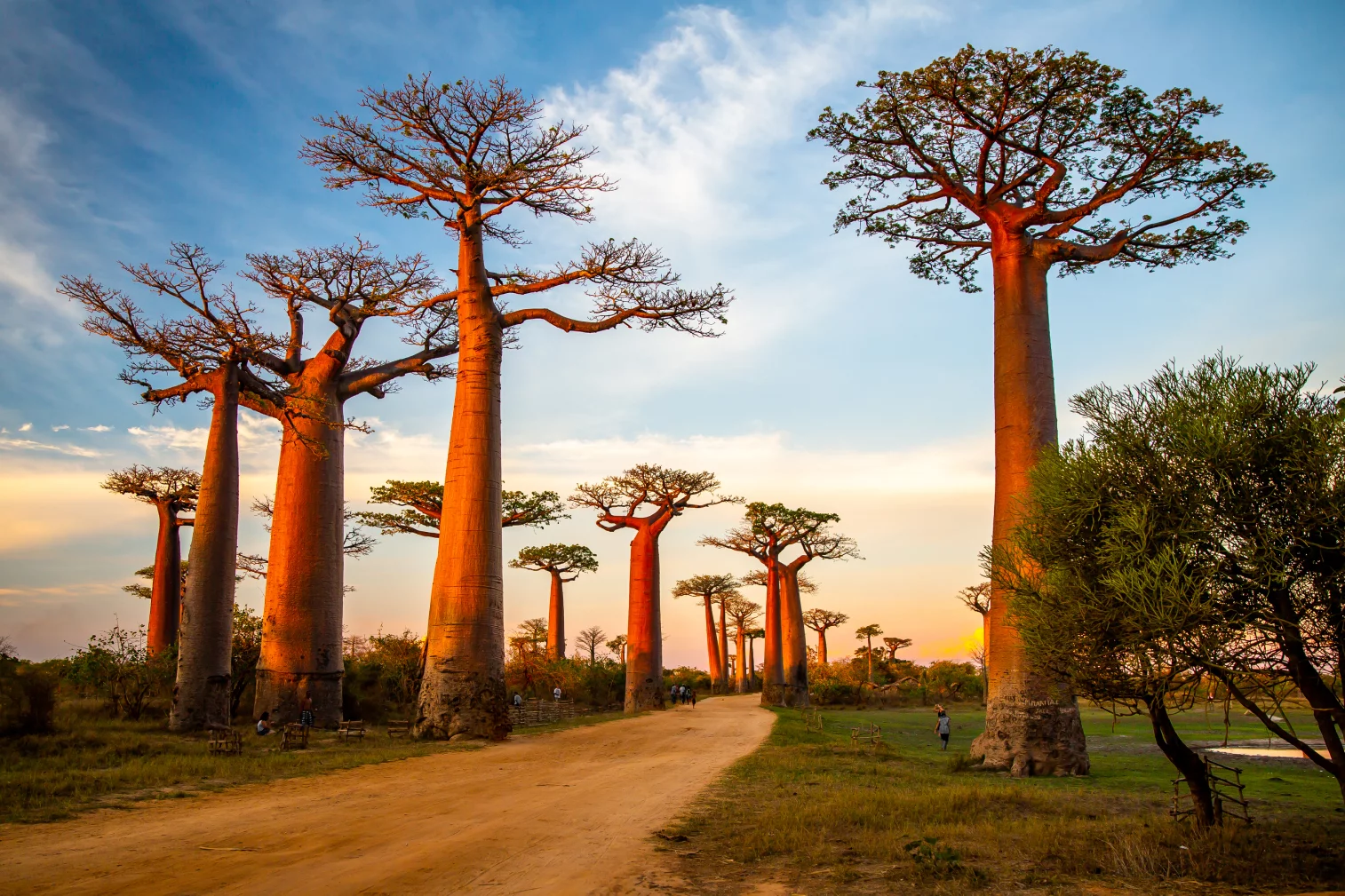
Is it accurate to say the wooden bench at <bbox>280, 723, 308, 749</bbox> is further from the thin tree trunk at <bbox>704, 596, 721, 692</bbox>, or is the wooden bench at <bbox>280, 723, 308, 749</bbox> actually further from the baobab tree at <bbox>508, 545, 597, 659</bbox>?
the thin tree trunk at <bbox>704, 596, 721, 692</bbox>

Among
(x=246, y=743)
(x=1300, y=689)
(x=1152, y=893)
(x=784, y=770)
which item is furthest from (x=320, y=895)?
(x=246, y=743)

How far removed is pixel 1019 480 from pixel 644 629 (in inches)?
708

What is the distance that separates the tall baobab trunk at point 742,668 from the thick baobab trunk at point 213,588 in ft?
134

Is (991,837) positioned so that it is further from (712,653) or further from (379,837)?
(712,653)

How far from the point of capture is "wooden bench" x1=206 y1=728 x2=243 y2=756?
1063 centimetres

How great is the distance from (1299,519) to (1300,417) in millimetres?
675

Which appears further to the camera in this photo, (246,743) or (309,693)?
(309,693)

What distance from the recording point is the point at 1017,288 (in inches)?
505

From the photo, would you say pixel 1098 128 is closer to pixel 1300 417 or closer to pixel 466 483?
pixel 1300 417

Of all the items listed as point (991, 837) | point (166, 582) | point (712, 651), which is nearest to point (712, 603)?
point (712, 651)

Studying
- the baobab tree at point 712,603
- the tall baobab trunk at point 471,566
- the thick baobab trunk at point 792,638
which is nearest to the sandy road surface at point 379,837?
the tall baobab trunk at point 471,566

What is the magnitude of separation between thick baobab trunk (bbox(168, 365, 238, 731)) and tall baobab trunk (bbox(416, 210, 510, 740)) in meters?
3.31

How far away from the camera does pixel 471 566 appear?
14.2m

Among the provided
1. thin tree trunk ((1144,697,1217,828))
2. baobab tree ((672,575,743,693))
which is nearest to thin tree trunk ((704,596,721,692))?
baobab tree ((672,575,743,693))
